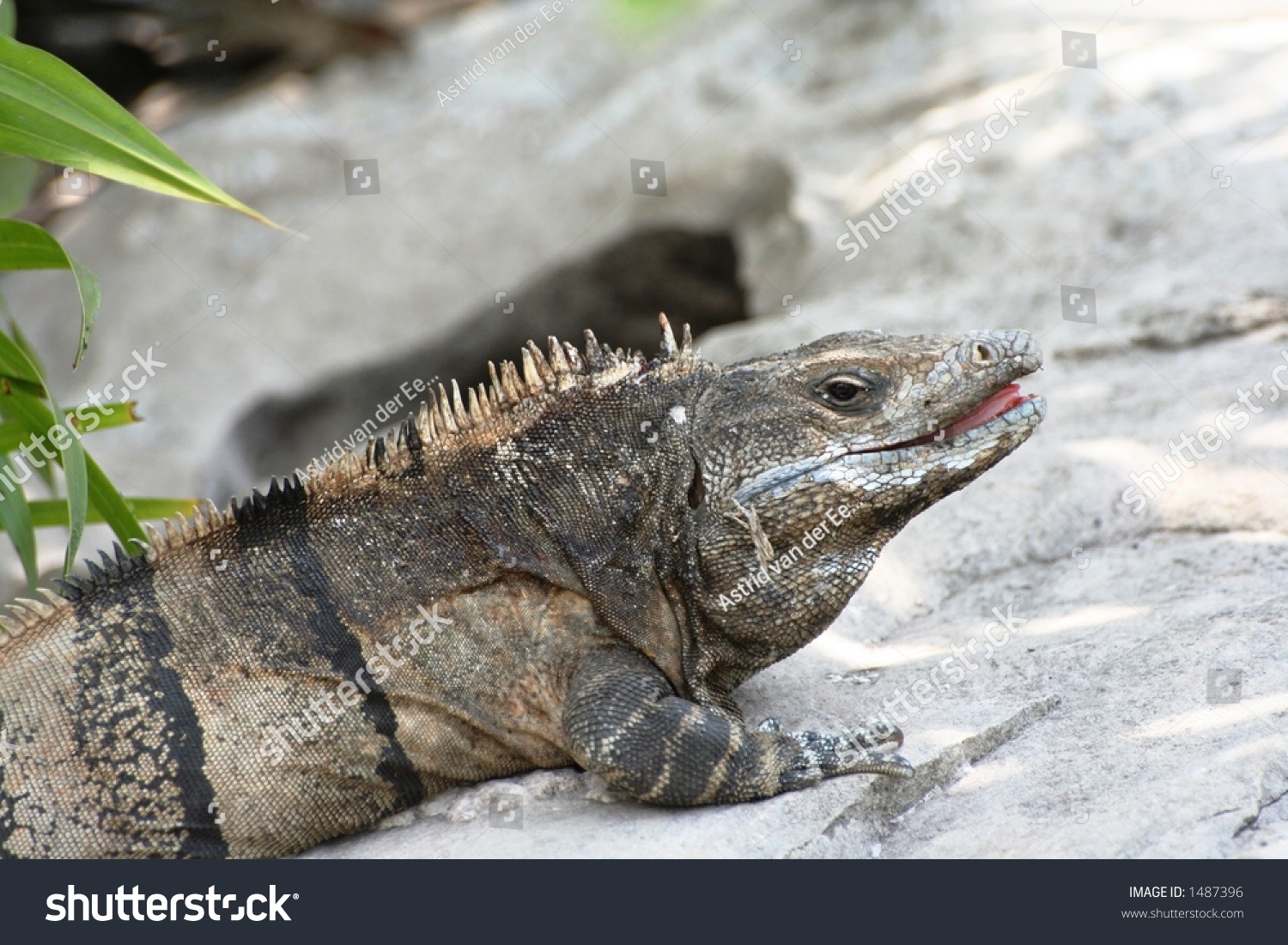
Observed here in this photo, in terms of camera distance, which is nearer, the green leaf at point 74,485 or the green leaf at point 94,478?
the green leaf at point 74,485

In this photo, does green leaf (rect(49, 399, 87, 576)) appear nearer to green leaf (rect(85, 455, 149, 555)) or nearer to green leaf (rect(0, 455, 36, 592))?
green leaf (rect(0, 455, 36, 592))

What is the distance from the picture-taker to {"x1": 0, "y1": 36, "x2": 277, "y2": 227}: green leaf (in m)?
5.38

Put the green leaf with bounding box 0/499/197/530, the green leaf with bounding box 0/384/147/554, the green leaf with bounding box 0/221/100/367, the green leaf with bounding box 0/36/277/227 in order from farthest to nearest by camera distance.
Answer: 1. the green leaf with bounding box 0/499/197/530
2. the green leaf with bounding box 0/384/147/554
3. the green leaf with bounding box 0/221/100/367
4. the green leaf with bounding box 0/36/277/227

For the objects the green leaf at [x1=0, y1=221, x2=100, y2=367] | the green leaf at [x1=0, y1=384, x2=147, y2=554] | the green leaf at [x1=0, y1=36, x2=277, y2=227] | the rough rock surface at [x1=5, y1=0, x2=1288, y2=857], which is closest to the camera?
the rough rock surface at [x1=5, y1=0, x2=1288, y2=857]

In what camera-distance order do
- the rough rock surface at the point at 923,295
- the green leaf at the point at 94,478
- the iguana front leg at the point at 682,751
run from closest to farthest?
the iguana front leg at the point at 682,751 → the rough rock surface at the point at 923,295 → the green leaf at the point at 94,478

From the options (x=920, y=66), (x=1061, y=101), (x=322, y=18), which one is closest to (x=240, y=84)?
(x=322, y=18)

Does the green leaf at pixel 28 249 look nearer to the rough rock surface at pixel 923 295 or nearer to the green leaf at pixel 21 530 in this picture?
the green leaf at pixel 21 530

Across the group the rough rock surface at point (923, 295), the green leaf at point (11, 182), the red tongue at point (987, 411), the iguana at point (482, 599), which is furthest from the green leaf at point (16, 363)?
the red tongue at point (987, 411)

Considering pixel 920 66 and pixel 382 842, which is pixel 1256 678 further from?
pixel 920 66

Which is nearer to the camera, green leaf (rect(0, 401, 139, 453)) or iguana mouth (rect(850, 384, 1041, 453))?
iguana mouth (rect(850, 384, 1041, 453))

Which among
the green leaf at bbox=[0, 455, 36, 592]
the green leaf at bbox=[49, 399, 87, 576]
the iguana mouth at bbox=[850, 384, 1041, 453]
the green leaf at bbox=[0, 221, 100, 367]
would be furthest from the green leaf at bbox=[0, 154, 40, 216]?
the iguana mouth at bbox=[850, 384, 1041, 453]

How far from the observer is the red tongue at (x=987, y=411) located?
210 inches

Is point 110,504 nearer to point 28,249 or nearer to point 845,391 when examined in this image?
point 28,249

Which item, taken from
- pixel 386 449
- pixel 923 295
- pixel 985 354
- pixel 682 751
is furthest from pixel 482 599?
pixel 923 295
